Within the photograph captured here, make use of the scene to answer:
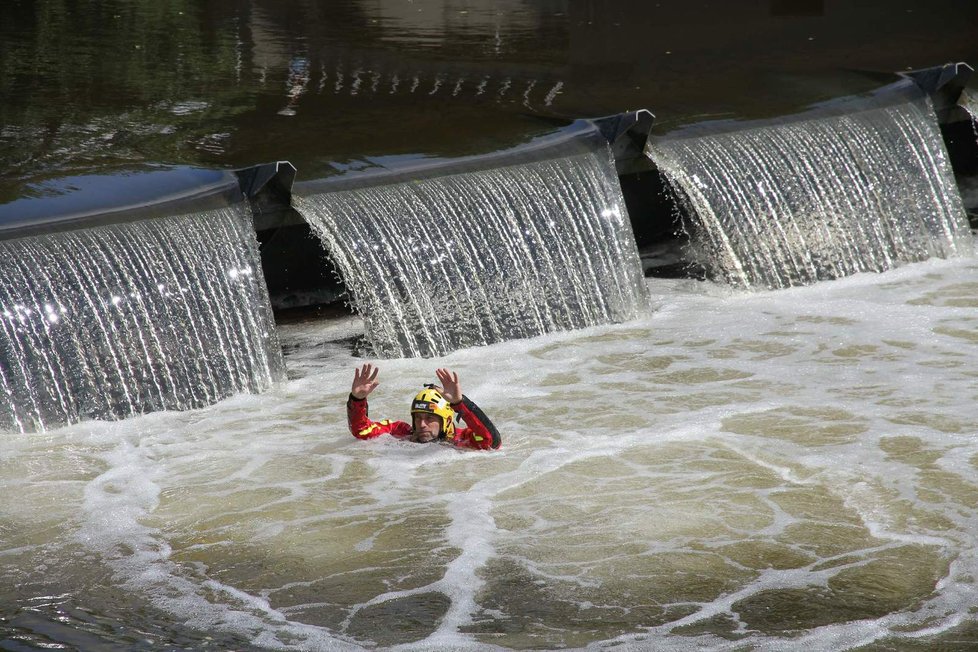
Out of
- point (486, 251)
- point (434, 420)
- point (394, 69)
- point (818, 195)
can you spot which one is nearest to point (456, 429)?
point (434, 420)

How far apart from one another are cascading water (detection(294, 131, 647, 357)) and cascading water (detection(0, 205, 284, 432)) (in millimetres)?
733

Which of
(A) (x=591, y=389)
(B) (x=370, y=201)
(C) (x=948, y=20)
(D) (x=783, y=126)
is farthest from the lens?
(C) (x=948, y=20)

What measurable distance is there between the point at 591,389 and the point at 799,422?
1.30 m

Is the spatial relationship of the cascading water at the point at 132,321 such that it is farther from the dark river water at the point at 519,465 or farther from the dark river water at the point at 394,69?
the dark river water at the point at 394,69

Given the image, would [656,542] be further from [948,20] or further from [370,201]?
[948,20]

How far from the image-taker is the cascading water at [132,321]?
7312 millimetres

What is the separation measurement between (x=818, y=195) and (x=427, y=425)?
520 cm

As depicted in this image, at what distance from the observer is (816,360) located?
26.5 feet

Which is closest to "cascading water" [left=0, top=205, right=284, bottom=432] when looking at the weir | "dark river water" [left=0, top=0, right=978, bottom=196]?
the weir

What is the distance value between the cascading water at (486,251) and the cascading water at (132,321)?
73 cm

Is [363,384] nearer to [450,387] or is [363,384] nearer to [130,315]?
[450,387]

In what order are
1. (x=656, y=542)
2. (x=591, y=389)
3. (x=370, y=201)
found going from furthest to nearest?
1. (x=370, y=201)
2. (x=591, y=389)
3. (x=656, y=542)

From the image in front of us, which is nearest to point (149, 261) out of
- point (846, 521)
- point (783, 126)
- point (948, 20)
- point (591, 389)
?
point (591, 389)

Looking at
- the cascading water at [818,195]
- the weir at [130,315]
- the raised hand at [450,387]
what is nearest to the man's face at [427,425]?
the raised hand at [450,387]
